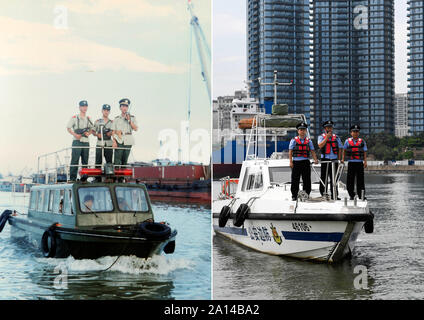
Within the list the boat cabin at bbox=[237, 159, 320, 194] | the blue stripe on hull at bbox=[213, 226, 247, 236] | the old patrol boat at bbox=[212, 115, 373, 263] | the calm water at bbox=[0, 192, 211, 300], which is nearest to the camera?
the calm water at bbox=[0, 192, 211, 300]

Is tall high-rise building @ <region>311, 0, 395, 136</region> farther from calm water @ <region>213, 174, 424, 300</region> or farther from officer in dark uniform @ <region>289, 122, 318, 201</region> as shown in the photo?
officer in dark uniform @ <region>289, 122, 318, 201</region>

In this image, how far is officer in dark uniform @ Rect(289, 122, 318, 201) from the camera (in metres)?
10.1

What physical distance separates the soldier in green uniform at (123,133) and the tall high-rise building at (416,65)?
85.2m

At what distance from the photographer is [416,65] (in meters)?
96.2

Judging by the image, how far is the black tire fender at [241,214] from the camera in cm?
1193

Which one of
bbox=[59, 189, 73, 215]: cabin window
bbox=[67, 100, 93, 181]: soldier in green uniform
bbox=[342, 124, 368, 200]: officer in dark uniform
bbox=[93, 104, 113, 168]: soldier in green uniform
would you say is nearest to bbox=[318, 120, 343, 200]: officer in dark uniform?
bbox=[342, 124, 368, 200]: officer in dark uniform

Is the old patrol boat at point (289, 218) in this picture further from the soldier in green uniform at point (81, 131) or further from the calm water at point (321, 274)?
the soldier in green uniform at point (81, 131)

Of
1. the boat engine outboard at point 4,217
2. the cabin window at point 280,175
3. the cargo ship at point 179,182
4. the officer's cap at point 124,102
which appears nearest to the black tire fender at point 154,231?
the officer's cap at point 124,102

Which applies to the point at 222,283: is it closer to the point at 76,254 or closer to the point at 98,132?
the point at 76,254

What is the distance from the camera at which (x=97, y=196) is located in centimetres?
1025

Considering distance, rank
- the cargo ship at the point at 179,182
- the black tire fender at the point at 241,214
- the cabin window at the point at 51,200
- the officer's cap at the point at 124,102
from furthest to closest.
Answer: the cargo ship at the point at 179,182
the black tire fender at the point at 241,214
the cabin window at the point at 51,200
the officer's cap at the point at 124,102

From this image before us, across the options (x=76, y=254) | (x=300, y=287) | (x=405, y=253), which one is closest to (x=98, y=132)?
(x=76, y=254)

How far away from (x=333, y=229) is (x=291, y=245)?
99 centimetres
